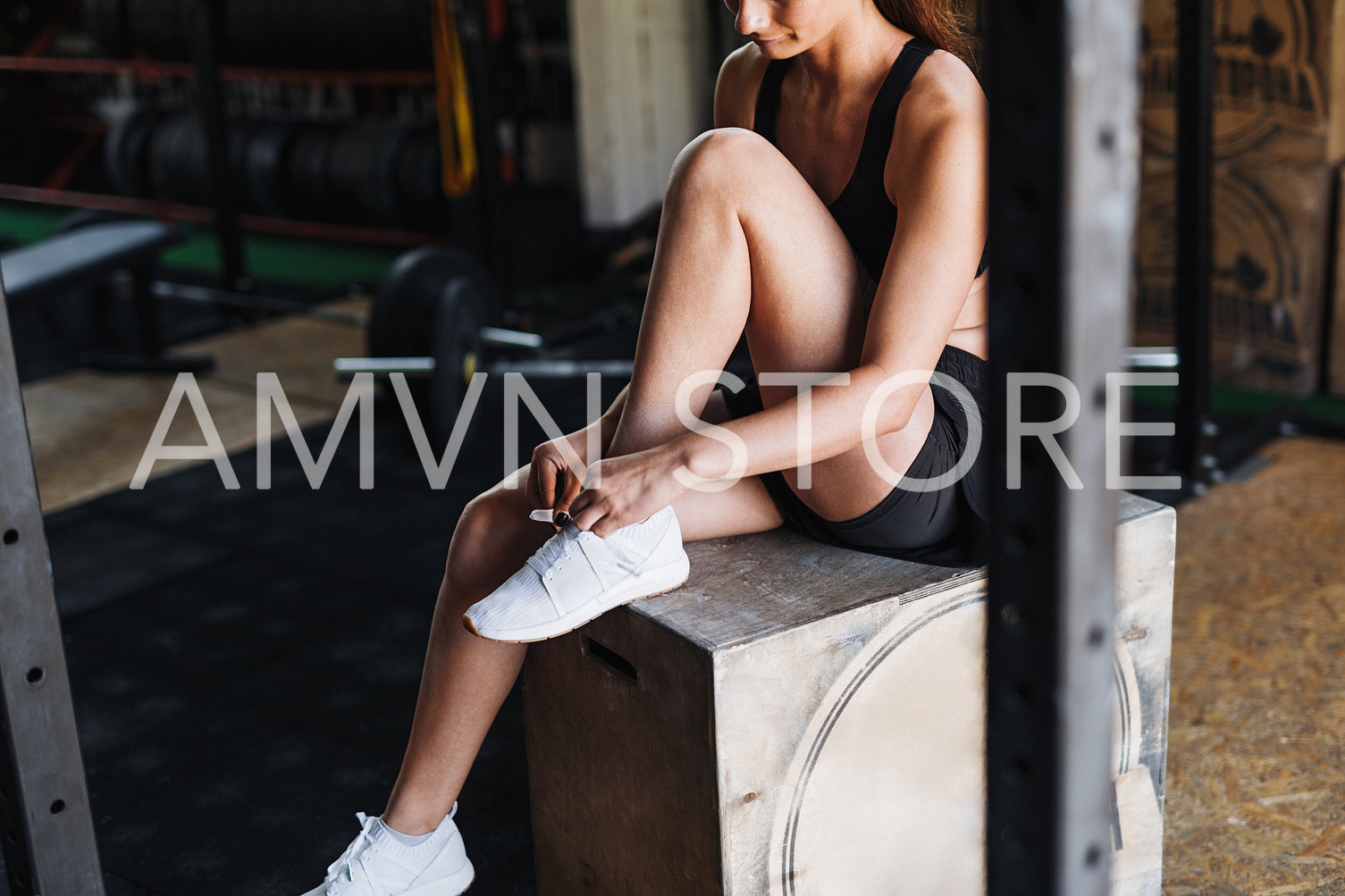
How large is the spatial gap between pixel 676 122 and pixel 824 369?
4.14 metres

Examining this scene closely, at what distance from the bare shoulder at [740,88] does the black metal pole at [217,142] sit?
11.4 feet

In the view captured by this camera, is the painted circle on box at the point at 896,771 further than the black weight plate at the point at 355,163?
No

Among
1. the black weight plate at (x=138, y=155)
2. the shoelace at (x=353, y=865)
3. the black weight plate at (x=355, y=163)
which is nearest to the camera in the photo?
the shoelace at (x=353, y=865)

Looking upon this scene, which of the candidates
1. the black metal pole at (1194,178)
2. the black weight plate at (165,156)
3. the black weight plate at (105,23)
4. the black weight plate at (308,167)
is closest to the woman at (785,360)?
the black metal pole at (1194,178)

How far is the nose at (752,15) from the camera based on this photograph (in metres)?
1.25

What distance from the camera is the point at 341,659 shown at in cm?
227

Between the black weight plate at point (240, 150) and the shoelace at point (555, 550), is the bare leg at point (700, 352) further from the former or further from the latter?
the black weight plate at point (240, 150)

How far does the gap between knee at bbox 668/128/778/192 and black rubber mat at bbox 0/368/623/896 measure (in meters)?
0.93

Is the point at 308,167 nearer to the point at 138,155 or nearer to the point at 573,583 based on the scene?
the point at 138,155

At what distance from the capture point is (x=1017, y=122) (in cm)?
65

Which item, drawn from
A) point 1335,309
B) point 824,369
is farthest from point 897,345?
point 1335,309

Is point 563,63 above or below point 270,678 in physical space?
above

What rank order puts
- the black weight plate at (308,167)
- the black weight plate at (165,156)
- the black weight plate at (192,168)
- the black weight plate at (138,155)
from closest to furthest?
the black weight plate at (308,167), the black weight plate at (192,168), the black weight plate at (165,156), the black weight plate at (138,155)

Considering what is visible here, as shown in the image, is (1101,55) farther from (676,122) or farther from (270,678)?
(676,122)
